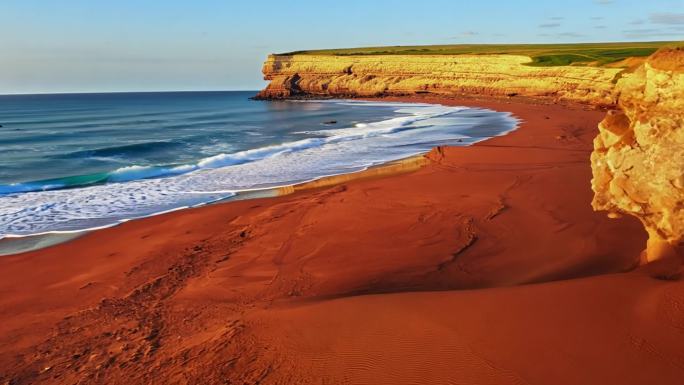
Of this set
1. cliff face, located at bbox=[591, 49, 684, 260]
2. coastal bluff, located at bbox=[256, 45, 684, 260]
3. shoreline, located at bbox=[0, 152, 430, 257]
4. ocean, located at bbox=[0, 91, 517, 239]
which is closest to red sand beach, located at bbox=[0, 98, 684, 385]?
shoreline, located at bbox=[0, 152, 430, 257]

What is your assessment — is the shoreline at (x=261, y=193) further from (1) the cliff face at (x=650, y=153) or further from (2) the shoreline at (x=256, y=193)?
(1) the cliff face at (x=650, y=153)

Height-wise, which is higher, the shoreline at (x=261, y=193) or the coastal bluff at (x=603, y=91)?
the coastal bluff at (x=603, y=91)

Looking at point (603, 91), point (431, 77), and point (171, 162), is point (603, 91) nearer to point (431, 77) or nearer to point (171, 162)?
point (431, 77)

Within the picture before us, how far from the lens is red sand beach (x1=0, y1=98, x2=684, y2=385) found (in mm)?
5578

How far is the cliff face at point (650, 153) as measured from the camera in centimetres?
652

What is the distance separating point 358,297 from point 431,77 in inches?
3037

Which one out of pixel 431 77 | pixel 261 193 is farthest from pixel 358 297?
pixel 431 77

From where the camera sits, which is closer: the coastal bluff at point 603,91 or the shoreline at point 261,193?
the coastal bluff at point 603,91

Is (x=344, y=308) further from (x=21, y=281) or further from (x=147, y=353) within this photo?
(x=21, y=281)

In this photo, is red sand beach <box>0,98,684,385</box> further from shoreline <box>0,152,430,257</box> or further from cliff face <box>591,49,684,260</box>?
cliff face <box>591,49,684,260</box>

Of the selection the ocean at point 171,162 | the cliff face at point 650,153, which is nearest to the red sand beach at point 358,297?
the cliff face at point 650,153

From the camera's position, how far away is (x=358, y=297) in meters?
7.37

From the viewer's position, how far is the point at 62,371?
6.25m

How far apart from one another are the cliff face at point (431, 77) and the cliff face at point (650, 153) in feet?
129
